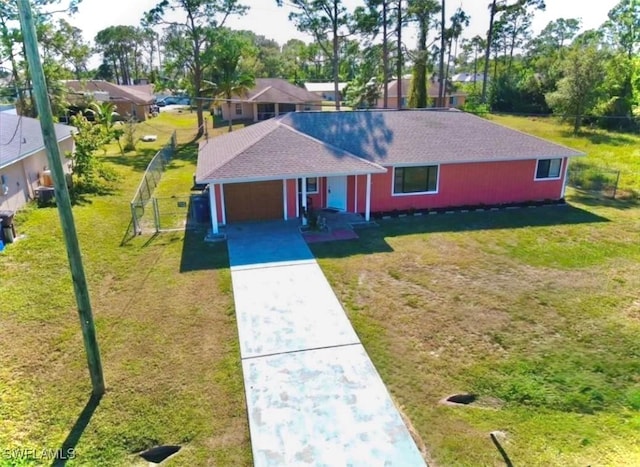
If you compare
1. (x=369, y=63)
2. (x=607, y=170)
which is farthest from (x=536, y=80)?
(x=607, y=170)

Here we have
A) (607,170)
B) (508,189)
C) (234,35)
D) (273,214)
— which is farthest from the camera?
(234,35)

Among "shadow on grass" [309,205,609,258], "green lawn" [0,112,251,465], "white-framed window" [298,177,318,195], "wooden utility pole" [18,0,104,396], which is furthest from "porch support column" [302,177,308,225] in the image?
"wooden utility pole" [18,0,104,396]

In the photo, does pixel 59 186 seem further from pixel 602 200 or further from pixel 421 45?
pixel 421 45

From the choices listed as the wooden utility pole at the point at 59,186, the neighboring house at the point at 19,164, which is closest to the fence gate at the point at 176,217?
the neighboring house at the point at 19,164

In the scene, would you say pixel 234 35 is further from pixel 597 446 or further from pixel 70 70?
pixel 597 446

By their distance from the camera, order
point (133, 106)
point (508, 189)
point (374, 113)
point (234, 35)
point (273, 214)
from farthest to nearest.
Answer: point (133, 106) → point (234, 35) → point (374, 113) → point (508, 189) → point (273, 214)

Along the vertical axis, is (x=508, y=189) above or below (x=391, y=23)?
below

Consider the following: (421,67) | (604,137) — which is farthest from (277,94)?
(604,137)
